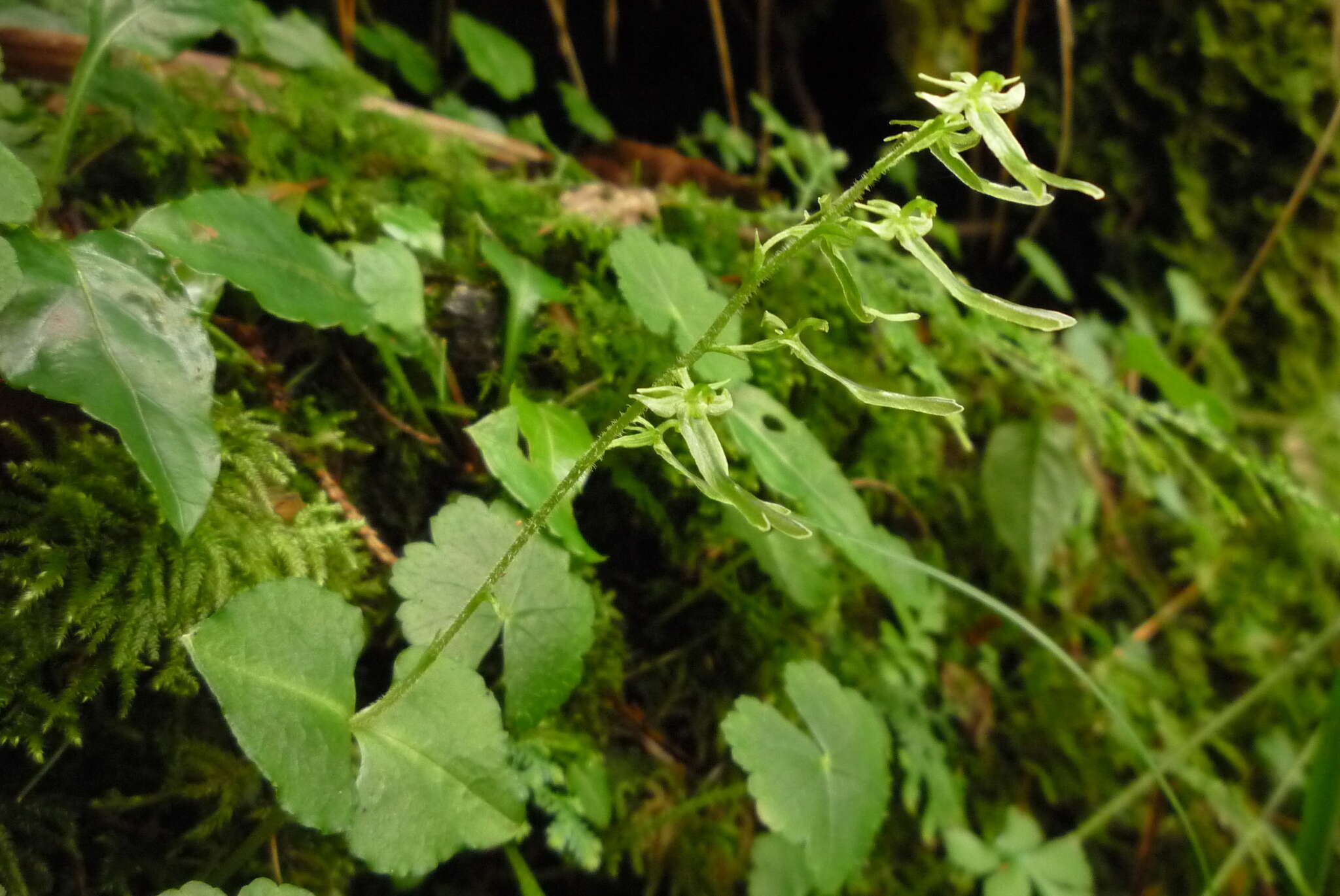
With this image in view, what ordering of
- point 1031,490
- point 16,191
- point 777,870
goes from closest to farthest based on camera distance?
1. point 16,191
2. point 777,870
3. point 1031,490

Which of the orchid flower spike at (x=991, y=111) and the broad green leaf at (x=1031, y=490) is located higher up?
the orchid flower spike at (x=991, y=111)

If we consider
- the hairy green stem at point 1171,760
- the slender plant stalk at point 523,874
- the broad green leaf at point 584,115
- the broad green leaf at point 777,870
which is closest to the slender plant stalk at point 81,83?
the slender plant stalk at point 523,874

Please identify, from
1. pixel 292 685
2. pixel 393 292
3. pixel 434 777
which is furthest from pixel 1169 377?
pixel 292 685

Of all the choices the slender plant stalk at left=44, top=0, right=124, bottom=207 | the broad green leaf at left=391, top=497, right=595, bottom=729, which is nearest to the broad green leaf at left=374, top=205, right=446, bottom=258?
the slender plant stalk at left=44, top=0, right=124, bottom=207

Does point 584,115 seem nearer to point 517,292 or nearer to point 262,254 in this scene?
point 517,292

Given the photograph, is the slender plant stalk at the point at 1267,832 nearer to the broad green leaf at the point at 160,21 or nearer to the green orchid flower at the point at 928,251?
the green orchid flower at the point at 928,251

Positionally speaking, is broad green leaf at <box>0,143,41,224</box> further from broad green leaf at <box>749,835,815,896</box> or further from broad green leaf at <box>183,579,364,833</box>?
broad green leaf at <box>749,835,815,896</box>
